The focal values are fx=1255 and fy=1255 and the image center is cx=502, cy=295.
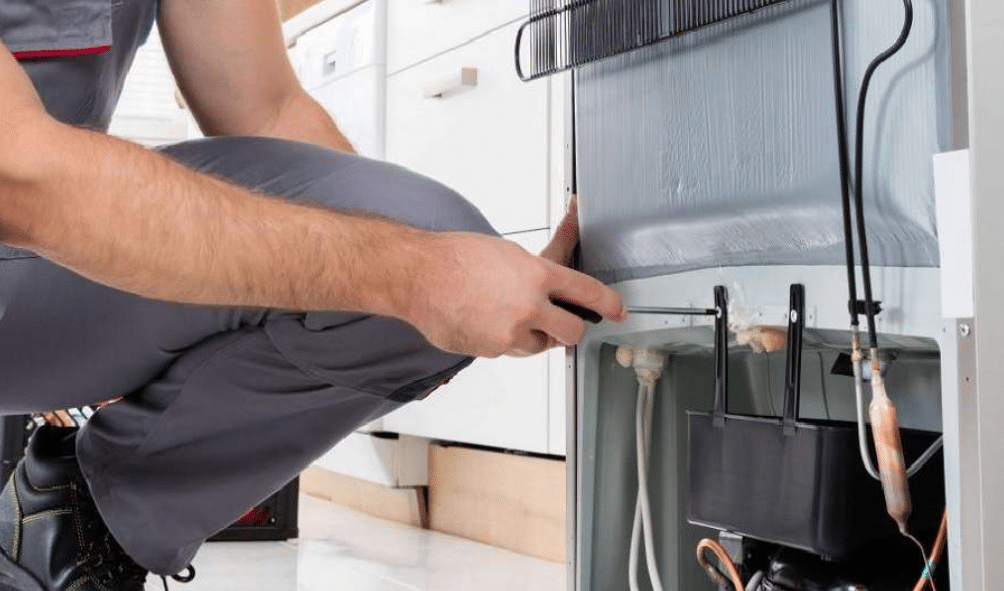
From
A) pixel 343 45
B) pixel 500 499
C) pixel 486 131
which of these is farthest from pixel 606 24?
pixel 343 45

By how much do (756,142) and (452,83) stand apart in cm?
120

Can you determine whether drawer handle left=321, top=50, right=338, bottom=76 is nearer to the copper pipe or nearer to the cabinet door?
the cabinet door

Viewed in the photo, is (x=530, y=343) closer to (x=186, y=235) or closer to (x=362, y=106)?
(x=186, y=235)

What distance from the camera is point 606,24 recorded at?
936mm

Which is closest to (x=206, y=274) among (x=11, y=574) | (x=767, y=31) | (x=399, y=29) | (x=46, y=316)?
(x=46, y=316)

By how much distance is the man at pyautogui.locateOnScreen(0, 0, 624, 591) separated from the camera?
0.77m

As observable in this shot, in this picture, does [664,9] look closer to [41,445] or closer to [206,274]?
[206,274]

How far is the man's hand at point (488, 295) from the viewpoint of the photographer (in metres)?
0.78

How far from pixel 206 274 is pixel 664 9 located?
0.37m

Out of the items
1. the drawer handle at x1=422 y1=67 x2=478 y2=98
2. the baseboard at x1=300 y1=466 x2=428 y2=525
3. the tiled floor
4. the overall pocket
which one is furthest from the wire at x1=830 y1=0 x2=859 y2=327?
the baseboard at x1=300 y1=466 x2=428 y2=525

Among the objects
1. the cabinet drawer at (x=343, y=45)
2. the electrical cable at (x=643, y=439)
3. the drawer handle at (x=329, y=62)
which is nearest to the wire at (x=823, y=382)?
the electrical cable at (x=643, y=439)

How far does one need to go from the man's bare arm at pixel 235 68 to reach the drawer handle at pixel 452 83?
0.69 m

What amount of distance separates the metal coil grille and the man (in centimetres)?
14

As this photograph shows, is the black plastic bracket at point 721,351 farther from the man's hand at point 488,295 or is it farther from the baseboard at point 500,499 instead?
the baseboard at point 500,499
